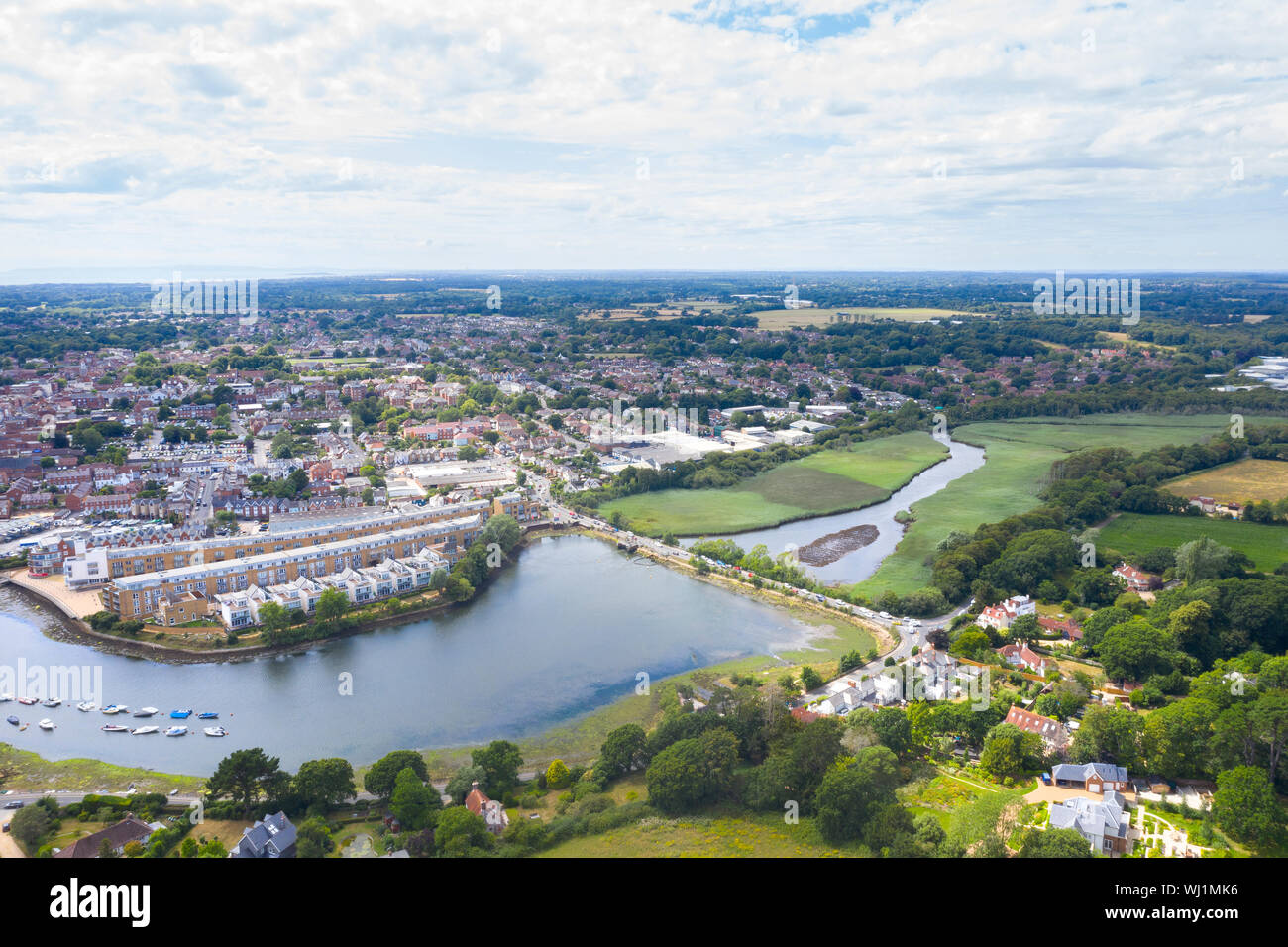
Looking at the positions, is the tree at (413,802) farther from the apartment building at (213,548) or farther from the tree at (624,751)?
the apartment building at (213,548)

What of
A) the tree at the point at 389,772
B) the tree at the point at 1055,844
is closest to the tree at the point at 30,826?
the tree at the point at 389,772

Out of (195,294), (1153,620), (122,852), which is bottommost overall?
(122,852)

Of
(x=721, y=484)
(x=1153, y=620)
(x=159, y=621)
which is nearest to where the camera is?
(x=1153, y=620)

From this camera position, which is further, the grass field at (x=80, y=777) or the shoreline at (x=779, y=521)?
the shoreline at (x=779, y=521)

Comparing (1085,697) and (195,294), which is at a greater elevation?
(195,294)

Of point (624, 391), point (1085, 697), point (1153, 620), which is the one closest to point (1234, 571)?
point (1153, 620)

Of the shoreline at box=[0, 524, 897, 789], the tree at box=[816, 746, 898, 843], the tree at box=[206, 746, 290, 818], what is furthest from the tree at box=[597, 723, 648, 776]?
the tree at box=[206, 746, 290, 818]

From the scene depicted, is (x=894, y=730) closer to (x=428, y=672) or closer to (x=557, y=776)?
(x=557, y=776)
